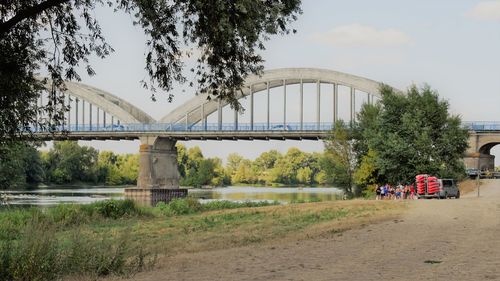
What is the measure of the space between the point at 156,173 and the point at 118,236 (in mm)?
80866

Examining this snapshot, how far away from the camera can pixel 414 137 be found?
187 ft

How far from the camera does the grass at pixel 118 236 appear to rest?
42.3ft

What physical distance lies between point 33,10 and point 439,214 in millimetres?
19052

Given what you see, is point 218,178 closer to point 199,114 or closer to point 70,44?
point 199,114

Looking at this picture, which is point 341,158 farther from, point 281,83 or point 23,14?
point 23,14

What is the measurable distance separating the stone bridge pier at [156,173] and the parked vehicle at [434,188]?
52.7m

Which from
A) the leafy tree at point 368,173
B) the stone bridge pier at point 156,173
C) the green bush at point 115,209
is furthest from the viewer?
the stone bridge pier at point 156,173

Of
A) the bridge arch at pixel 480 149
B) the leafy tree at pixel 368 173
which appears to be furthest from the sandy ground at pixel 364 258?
the bridge arch at pixel 480 149

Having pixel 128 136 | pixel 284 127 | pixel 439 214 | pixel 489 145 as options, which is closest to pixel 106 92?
pixel 128 136

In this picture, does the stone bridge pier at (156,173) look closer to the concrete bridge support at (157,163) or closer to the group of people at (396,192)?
the concrete bridge support at (157,163)

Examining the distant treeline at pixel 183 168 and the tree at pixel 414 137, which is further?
the distant treeline at pixel 183 168

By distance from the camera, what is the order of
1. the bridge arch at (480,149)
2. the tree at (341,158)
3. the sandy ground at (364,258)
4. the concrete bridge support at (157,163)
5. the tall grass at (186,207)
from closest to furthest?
the sandy ground at (364,258), the tall grass at (186,207), the tree at (341,158), the bridge arch at (480,149), the concrete bridge support at (157,163)

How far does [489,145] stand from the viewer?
80812 millimetres

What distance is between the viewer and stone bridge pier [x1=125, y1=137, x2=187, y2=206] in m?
Result: 97.4
